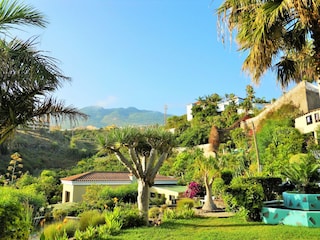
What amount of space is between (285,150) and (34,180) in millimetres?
23666

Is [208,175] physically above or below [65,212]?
above

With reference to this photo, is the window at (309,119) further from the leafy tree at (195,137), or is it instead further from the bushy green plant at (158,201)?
the leafy tree at (195,137)

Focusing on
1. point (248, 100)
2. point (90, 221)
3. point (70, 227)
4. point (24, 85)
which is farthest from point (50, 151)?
point (24, 85)

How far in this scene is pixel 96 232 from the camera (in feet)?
28.9

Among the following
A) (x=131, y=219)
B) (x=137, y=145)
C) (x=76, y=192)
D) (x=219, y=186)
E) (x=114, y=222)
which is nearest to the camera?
(x=114, y=222)

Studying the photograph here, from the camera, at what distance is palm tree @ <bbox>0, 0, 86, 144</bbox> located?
595 cm

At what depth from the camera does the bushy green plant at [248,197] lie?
1023 centimetres

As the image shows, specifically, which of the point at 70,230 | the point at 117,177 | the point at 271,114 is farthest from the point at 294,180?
the point at 271,114

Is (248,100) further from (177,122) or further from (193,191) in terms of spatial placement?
(193,191)

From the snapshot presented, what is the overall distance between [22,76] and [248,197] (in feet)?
27.9

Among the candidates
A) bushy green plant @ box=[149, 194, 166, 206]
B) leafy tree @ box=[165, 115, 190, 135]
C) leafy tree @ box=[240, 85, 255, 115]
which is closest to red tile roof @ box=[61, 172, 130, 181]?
bushy green plant @ box=[149, 194, 166, 206]

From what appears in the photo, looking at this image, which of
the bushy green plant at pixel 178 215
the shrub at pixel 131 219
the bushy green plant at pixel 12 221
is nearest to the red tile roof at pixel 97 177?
the bushy green plant at pixel 178 215

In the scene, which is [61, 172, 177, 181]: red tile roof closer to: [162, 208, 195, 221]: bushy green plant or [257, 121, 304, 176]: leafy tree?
[257, 121, 304, 176]: leafy tree

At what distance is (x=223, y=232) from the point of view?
870 centimetres
